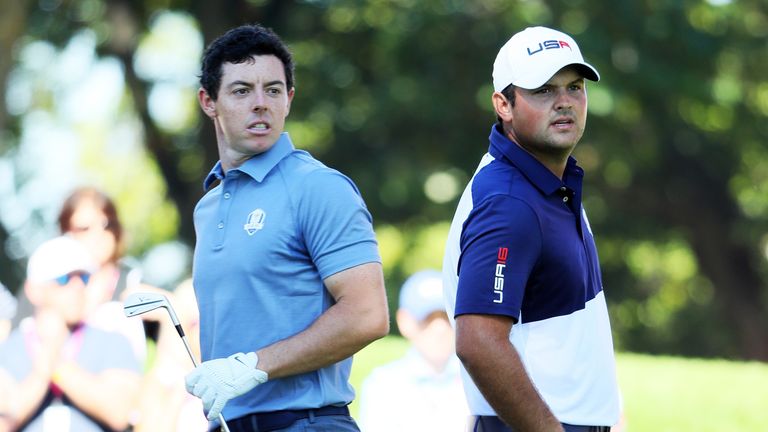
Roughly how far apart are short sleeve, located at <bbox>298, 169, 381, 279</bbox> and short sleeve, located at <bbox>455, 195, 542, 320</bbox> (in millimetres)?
341

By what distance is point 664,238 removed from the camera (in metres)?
23.4

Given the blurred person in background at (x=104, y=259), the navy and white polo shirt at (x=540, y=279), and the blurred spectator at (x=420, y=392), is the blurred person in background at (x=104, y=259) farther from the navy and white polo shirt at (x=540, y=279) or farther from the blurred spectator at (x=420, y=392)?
the navy and white polo shirt at (x=540, y=279)

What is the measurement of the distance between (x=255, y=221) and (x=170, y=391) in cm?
289

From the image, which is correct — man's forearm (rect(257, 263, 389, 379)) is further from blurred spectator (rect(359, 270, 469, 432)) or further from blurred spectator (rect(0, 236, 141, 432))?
blurred spectator (rect(0, 236, 141, 432))

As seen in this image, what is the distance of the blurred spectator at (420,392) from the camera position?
19.7ft

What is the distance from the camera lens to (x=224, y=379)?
11.5 feet

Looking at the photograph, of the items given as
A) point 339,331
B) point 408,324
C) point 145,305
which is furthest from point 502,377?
point 408,324

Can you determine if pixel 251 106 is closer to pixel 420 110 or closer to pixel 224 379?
pixel 224 379

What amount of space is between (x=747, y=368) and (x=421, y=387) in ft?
17.2

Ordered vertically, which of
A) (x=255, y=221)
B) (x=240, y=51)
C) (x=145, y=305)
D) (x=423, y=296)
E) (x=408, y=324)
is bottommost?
(x=408, y=324)

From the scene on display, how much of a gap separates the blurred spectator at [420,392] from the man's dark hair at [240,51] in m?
2.28

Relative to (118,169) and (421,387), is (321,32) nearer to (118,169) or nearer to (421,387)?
(118,169)

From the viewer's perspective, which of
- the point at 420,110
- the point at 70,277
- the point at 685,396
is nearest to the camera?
the point at 70,277

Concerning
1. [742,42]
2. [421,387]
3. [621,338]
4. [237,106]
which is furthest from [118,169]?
[237,106]
